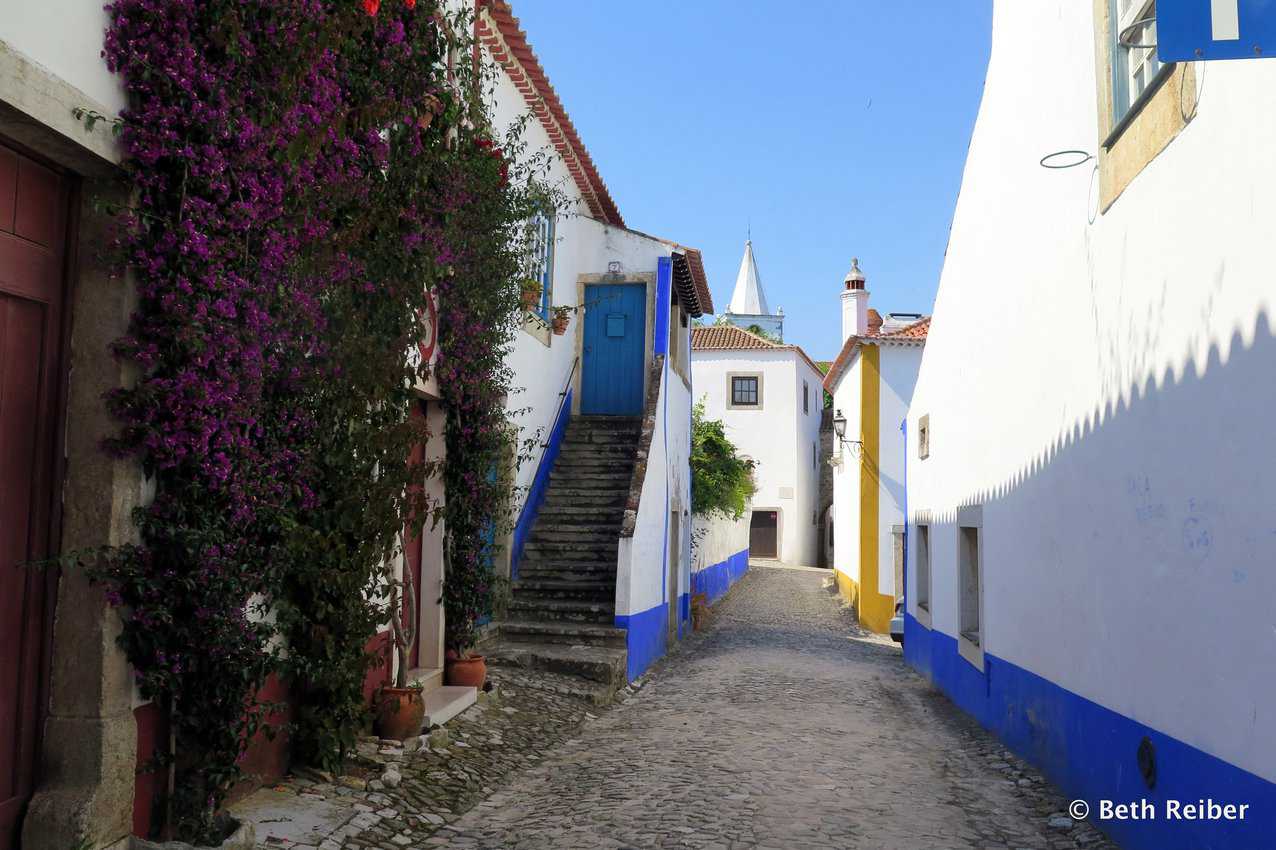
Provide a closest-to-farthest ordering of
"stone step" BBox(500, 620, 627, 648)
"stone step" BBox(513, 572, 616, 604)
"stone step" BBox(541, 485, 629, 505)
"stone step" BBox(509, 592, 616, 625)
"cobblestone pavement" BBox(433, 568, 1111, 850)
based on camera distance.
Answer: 1. "cobblestone pavement" BBox(433, 568, 1111, 850)
2. "stone step" BBox(500, 620, 627, 648)
3. "stone step" BBox(509, 592, 616, 625)
4. "stone step" BBox(513, 572, 616, 604)
5. "stone step" BBox(541, 485, 629, 505)

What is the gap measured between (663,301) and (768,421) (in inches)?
795

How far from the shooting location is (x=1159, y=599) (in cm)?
453

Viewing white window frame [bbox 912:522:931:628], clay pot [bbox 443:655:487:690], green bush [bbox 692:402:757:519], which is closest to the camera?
clay pot [bbox 443:655:487:690]

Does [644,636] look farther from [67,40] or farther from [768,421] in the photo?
[768,421]

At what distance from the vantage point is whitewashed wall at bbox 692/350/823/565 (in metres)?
33.6

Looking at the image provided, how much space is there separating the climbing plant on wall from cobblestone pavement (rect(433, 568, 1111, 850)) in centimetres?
144

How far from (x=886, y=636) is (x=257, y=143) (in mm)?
16477

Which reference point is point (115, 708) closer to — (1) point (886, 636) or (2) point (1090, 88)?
(2) point (1090, 88)

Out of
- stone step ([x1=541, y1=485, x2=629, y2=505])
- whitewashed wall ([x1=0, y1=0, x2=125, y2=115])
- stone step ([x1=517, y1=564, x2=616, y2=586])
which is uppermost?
whitewashed wall ([x1=0, y1=0, x2=125, y2=115])

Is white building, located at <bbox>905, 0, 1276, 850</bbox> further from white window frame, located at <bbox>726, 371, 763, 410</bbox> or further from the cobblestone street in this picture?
white window frame, located at <bbox>726, 371, 763, 410</bbox>

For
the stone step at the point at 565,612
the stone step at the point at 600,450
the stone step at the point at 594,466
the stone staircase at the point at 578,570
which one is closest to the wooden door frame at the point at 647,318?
the stone staircase at the point at 578,570

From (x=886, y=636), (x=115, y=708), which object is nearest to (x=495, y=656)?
(x=115, y=708)

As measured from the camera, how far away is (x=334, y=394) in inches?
211

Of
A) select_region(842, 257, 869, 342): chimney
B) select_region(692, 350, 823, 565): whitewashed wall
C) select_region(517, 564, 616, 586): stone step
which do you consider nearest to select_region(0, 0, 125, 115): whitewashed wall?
select_region(517, 564, 616, 586): stone step
